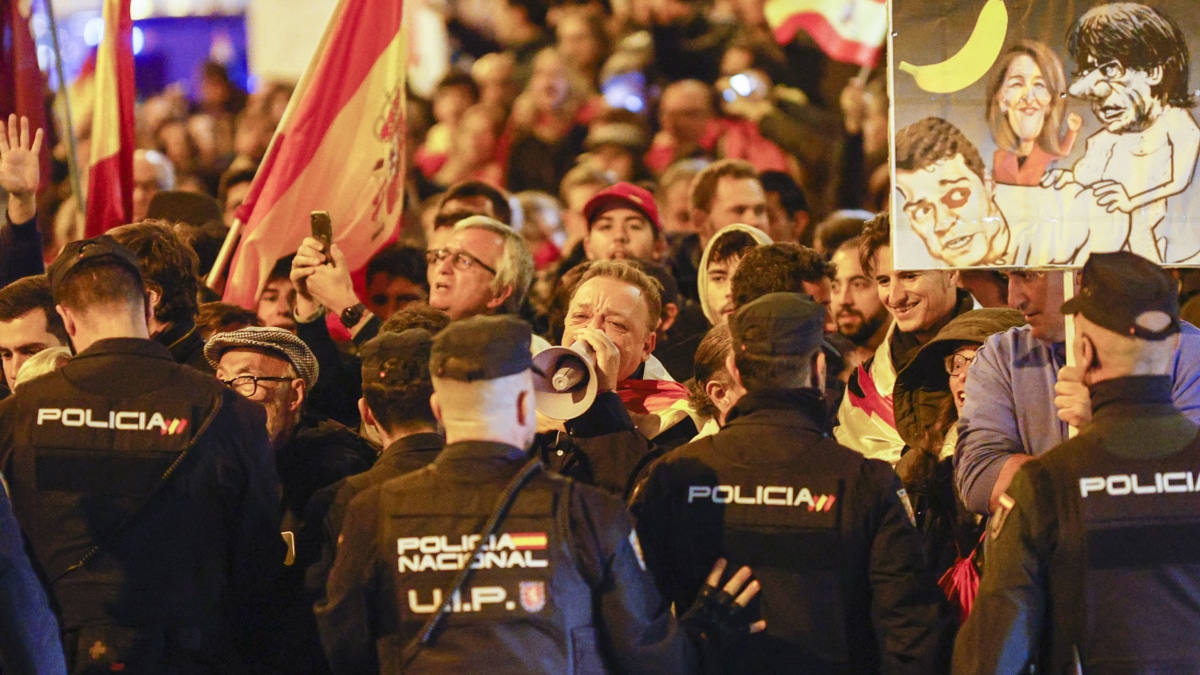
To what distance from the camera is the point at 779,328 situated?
4.10m

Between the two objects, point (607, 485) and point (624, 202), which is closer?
point (607, 485)

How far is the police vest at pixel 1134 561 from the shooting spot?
149 inches

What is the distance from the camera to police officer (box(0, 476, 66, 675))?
3795mm

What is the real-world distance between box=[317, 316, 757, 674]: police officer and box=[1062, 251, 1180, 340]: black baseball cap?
55.6 inches

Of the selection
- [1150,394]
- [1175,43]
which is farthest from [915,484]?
[1175,43]

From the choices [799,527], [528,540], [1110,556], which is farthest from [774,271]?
[528,540]

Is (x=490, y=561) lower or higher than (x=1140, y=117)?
lower

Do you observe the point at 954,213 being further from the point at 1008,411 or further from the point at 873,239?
the point at 873,239

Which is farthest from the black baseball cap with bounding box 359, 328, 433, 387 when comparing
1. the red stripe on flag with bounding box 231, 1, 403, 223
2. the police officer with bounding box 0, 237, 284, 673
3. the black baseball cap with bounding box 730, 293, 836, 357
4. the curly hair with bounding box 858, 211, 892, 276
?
the red stripe on flag with bounding box 231, 1, 403, 223

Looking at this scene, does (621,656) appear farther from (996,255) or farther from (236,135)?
(236,135)

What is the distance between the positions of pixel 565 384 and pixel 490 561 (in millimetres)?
1147

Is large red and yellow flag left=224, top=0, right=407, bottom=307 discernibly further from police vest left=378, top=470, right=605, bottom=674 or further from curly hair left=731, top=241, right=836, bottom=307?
police vest left=378, top=470, right=605, bottom=674

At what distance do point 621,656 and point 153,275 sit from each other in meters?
2.61

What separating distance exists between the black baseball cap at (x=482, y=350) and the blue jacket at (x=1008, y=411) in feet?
5.20
